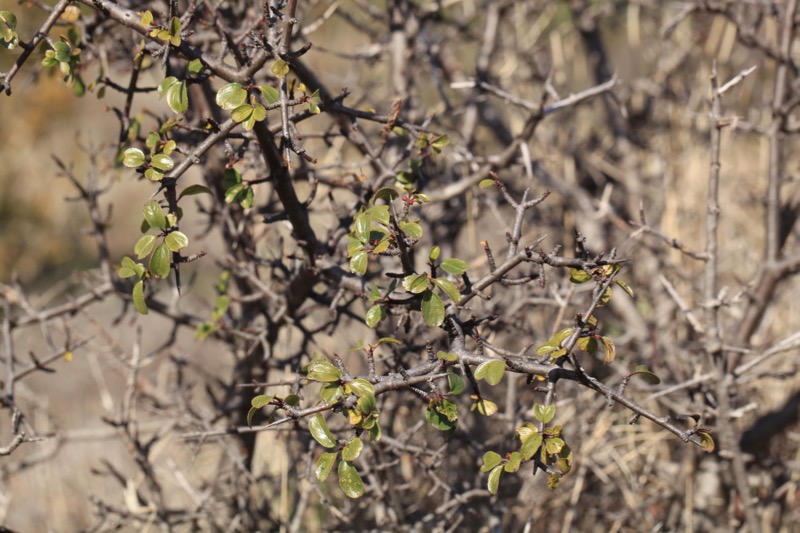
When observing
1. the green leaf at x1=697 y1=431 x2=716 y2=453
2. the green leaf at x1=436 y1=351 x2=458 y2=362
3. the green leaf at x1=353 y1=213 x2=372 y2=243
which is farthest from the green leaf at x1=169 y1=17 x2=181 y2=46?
the green leaf at x1=697 y1=431 x2=716 y2=453

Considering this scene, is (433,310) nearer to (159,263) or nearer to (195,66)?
(159,263)

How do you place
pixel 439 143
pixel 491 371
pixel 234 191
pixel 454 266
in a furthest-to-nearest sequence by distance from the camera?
pixel 439 143 < pixel 234 191 < pixel 454 266 < pixel 491 371

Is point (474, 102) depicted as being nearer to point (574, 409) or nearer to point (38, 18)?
point (574, 409)

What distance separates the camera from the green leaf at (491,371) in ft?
3.33

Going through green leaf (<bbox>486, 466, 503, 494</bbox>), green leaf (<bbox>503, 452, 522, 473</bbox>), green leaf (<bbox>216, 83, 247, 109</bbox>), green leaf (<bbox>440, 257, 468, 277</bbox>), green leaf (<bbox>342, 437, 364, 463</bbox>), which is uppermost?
green leaf (<bbox>216, 83, 247, 109</bbox>)

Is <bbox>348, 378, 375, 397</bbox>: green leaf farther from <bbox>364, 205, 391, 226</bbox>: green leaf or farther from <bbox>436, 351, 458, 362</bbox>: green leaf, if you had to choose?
<bbox>364, 205, 391, 226</bbox>: green leaf

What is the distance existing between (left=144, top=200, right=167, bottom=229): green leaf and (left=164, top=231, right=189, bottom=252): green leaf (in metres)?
0.02

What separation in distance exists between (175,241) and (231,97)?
8.6 inches

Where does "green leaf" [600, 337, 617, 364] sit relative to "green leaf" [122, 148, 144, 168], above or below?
below

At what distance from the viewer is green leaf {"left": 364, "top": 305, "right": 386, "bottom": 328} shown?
1.13 m

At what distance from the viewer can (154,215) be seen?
3.52ft

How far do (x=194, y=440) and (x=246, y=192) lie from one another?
76 cm

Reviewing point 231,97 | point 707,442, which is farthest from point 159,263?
point 707,442

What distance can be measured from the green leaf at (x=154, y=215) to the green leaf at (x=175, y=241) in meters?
0.02
